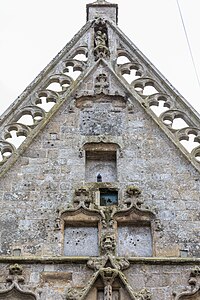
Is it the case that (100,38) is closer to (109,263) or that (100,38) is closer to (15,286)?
(109,263)

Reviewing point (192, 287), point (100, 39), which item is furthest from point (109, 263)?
point (100, 39)

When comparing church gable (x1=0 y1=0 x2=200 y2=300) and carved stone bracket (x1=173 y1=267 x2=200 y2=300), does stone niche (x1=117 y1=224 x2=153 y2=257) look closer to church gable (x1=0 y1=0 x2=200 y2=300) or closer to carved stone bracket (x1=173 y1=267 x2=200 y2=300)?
church gable (x1=0 y1=0 x2=200 y2=300)

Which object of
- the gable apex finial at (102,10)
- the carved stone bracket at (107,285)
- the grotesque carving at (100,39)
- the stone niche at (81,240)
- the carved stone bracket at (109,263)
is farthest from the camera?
the gable apex finial at (102,10)

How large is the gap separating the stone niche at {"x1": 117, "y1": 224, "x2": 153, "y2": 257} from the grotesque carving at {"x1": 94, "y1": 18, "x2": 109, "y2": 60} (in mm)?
3868

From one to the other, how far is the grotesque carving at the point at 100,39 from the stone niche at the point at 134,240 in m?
3.87

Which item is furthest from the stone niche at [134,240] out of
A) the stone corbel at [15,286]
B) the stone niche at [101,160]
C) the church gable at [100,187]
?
the stone corbel at [15,286]

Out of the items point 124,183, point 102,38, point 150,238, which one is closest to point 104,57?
point 102,38

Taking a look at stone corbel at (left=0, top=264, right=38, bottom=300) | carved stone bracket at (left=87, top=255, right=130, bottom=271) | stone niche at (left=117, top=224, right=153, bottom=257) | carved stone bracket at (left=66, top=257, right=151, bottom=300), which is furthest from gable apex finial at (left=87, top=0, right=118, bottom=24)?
stone corbel at (left=0, top=264, right=38, bottom=300)

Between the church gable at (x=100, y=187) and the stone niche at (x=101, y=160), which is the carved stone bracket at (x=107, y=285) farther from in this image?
the stone niche at (x=101, y=160)

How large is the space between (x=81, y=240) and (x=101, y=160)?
5.68 feet

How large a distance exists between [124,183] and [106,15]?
4.48m

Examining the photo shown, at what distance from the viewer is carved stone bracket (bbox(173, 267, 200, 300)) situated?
11539 millimetres

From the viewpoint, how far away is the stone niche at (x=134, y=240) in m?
12.2

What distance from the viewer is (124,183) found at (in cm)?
1305
